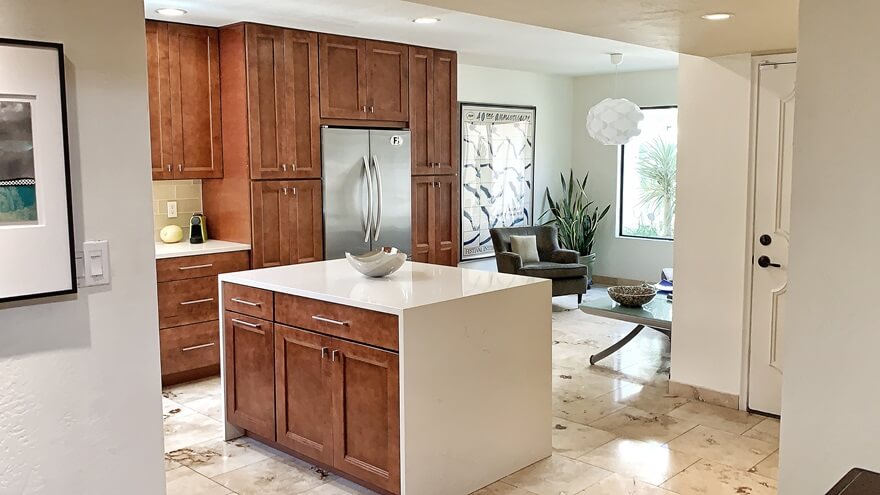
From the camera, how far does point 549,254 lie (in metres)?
7.66

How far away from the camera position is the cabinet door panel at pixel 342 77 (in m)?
5.36

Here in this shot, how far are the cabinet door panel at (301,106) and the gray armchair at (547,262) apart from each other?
7.64 ft

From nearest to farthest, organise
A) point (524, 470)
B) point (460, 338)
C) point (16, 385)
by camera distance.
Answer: point (16, 385) → point (460, 338) → point (524, 470)

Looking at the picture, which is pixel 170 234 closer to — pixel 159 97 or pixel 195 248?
pixel 195 248

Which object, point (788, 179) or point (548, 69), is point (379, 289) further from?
point (548, 69)

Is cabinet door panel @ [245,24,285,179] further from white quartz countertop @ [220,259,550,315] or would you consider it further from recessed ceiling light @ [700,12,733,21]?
Answer: recessed ceiling light @ [700,12,733,21]

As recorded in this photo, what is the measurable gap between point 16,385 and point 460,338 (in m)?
1.74

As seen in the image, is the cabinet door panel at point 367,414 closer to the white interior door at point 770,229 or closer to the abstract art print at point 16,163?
the abstract art print at point 16,163


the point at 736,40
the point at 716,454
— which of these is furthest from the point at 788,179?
the point at 716,454

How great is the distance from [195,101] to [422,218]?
2030mm

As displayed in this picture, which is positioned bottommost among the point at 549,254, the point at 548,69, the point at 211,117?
the point at 549,254

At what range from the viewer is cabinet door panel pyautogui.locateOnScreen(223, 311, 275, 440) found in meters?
3.62

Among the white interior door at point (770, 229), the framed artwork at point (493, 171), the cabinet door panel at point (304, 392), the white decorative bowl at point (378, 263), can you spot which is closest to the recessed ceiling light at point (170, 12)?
the white decorative bowl at point (378, 263)

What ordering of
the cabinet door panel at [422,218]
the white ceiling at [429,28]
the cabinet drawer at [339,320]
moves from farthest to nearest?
the cabinet door panel at [422,218] < the white ceiling at [429,28] < the cabinet drawer at [339,320]
